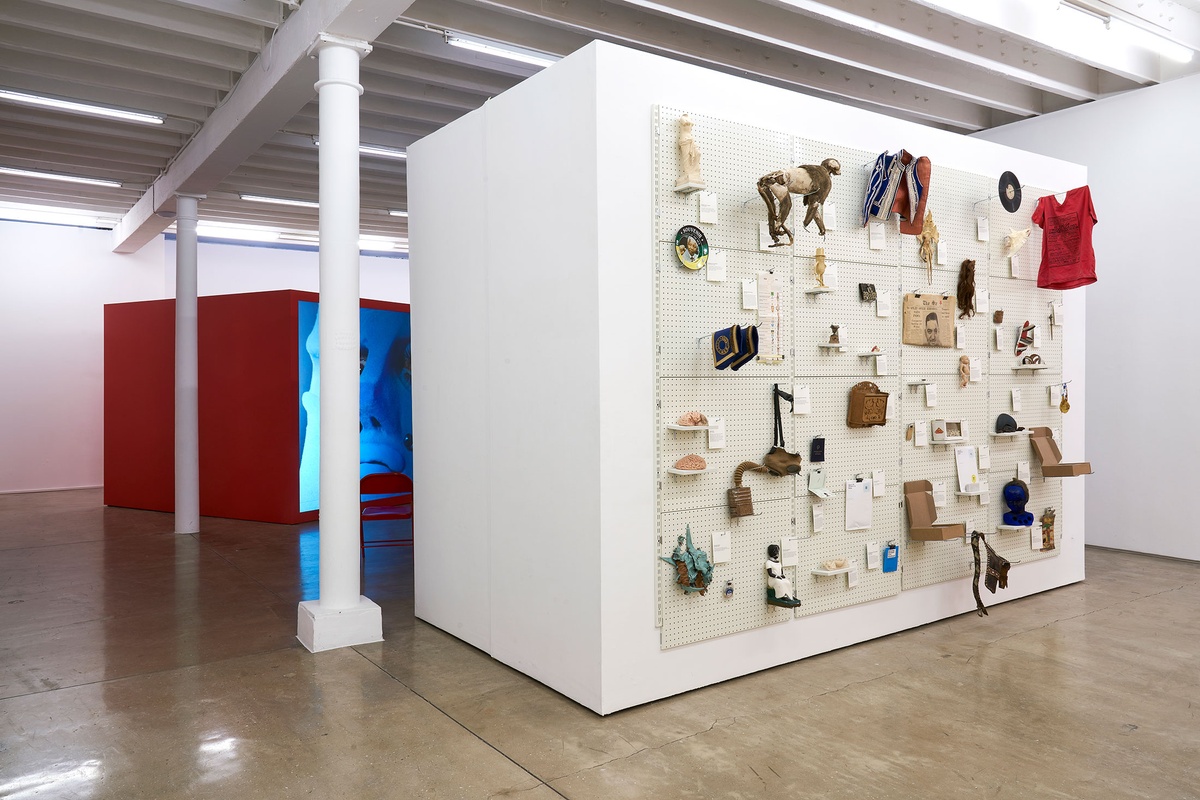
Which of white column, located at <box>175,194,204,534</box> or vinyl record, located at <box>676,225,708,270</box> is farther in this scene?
white column, located at <box>175,194,204,534</box>

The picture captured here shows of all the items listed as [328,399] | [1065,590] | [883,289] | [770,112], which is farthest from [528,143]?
[1065,590]

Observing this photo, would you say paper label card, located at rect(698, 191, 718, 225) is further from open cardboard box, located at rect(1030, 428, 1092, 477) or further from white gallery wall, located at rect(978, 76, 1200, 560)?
white gallery wall, located at rect(978, 76, 1200, 560)

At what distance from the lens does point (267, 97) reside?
545 cm

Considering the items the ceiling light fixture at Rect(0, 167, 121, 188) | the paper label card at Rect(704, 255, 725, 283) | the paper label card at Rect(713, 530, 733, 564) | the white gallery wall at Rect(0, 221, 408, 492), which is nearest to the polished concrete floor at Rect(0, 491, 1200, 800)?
the paper label card at Rect(713, 530, 733, 564)

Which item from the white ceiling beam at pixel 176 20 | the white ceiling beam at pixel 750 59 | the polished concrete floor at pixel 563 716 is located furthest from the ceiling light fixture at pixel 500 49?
the polished concrete floor at pixel 563 716

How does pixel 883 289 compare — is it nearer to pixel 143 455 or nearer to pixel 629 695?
pixel 629 695

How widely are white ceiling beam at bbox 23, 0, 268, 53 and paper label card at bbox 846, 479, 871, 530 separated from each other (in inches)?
183

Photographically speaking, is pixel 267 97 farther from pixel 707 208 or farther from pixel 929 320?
pixel 929 320

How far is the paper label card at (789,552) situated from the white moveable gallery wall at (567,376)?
315 millimetres

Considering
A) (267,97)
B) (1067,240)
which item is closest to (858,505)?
(1067,240)

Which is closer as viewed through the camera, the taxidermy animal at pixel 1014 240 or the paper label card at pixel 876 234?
the paper label card at pixel 876 234

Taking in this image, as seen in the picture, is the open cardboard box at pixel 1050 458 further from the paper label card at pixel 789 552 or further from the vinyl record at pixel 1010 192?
the paper label card at pixel 789 552

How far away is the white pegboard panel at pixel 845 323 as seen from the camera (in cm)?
414

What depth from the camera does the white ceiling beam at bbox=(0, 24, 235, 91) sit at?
17.6ft
